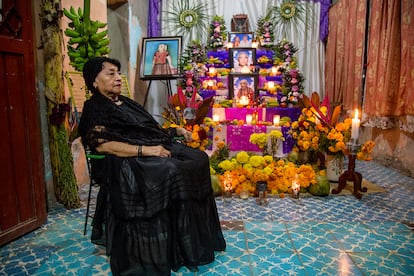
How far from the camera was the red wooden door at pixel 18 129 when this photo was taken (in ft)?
7.25

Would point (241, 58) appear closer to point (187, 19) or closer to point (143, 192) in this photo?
point (187, 19)

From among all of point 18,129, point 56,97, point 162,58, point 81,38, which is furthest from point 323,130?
point 162,58

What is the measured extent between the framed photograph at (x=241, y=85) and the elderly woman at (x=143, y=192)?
378 cm

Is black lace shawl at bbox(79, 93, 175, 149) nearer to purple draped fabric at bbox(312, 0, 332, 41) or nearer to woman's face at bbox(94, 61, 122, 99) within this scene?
woman's face at bbox(94, 61, 122, 99)

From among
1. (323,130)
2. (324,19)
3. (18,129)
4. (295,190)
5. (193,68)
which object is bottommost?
(295,190)

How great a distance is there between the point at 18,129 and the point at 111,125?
0.93 m

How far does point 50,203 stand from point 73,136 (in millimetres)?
701

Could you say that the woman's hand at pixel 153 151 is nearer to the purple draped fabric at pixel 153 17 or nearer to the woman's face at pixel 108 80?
the woman's face at pixel 108 80

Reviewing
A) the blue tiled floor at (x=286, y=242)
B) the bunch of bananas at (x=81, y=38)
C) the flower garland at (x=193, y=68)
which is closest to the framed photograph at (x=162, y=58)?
the flower garland at (x=193, y=68)

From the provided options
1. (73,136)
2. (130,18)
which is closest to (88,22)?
(73,136)

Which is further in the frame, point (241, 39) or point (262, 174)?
point (241, 39)

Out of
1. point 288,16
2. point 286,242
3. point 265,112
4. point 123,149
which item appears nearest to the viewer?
point 123,149

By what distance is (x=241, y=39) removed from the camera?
21.0 feet

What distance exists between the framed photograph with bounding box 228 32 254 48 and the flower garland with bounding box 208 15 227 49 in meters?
0.20
